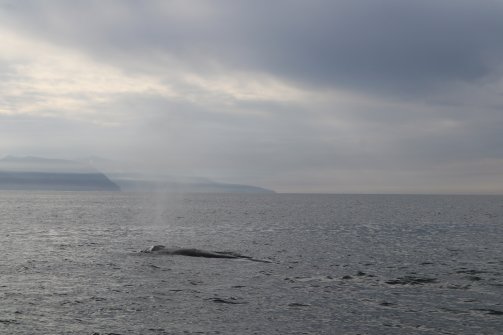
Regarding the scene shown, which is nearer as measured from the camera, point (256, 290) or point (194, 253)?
point (256, 290)

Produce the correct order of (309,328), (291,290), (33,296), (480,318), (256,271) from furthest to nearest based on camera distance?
1. (256,271)
2. (291,290)
3. (33,296)
4. (480,318)
5. (309,328)

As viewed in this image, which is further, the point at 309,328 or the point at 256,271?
the point at 256,271

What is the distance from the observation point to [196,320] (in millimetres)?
34875

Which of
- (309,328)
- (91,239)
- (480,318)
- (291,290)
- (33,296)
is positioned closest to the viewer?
(309,328)

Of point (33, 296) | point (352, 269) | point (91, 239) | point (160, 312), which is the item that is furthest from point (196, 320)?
point (91, 239)

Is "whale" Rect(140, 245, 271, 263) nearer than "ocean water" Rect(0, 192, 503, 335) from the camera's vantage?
No

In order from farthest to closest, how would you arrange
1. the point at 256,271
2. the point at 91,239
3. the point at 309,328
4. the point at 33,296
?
the point at 91,239 → the point at 256,271 → the point at 33,296 → the point at 309,328

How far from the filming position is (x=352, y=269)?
5706 centimetres

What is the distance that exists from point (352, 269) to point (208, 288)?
18408 mm

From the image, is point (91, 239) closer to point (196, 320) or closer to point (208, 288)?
point (208, 288)

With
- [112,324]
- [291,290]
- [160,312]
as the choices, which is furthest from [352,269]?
[112,324]

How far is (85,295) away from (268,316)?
609 inches

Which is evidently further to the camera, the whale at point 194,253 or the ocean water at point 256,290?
the whale at point 194,253

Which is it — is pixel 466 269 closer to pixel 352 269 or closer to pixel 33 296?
pixel 352 269
